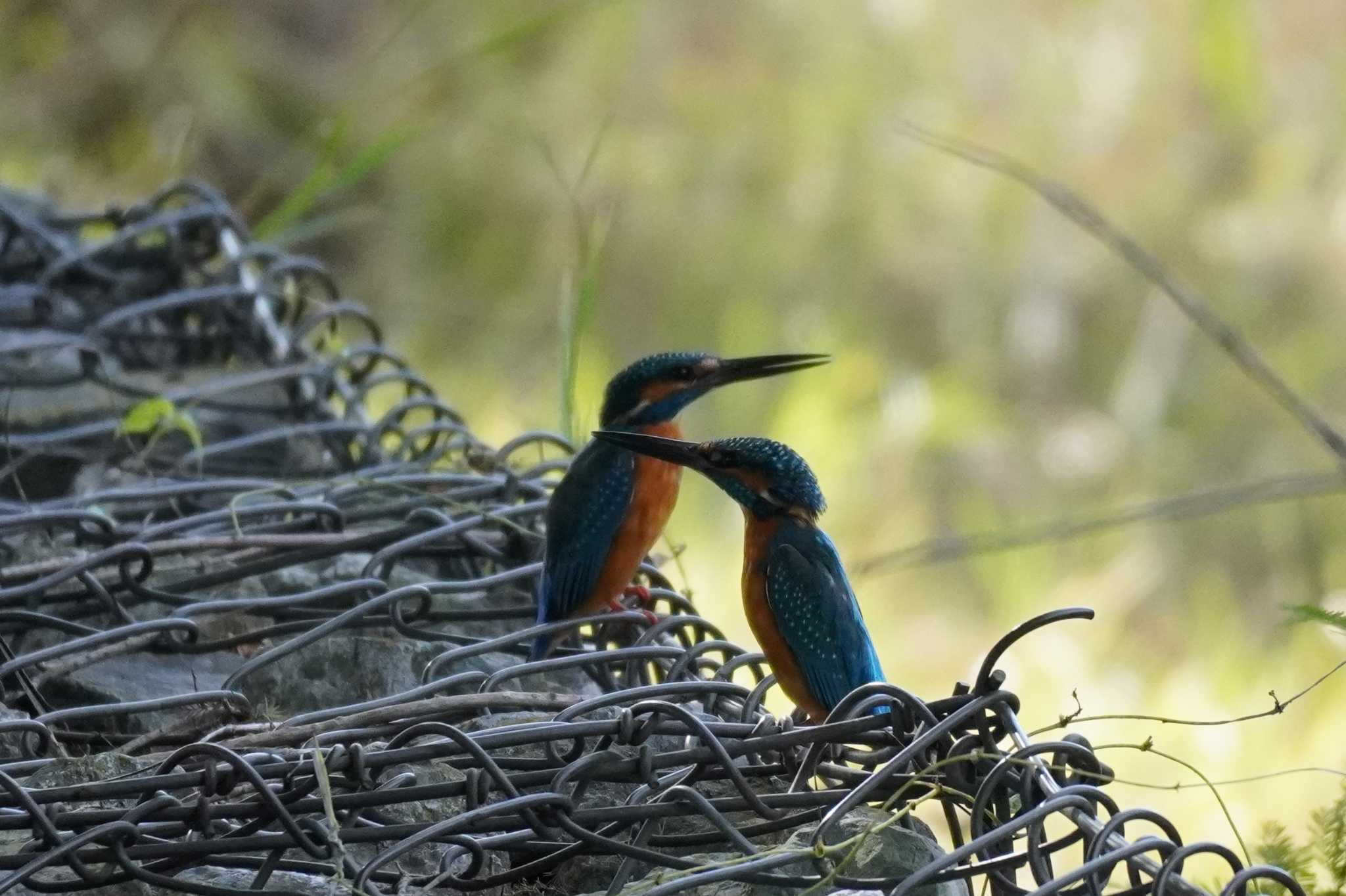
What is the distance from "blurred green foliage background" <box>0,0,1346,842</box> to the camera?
252 inches

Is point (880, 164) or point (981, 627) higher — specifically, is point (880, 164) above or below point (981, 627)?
above

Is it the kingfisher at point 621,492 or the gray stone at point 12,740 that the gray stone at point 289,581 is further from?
the gray stone at point 12,740

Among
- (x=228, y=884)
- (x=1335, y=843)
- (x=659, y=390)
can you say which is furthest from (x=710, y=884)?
(x=659, y=390)

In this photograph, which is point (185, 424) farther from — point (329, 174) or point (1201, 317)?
point (1201, 317)

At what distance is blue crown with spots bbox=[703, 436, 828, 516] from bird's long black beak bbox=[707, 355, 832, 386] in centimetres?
19

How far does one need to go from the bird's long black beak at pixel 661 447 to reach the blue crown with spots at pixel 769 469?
1 cm

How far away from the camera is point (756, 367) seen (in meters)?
2.11

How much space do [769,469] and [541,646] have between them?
33 cm

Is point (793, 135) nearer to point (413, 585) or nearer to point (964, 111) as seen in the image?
point (964, 111)

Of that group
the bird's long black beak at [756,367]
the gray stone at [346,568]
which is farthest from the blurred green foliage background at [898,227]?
the gray stone at [346,568]

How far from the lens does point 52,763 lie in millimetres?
1226

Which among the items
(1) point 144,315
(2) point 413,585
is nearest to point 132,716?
(2) point 413,585

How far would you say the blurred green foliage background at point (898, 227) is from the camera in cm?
640

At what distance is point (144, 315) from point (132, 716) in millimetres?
1403
